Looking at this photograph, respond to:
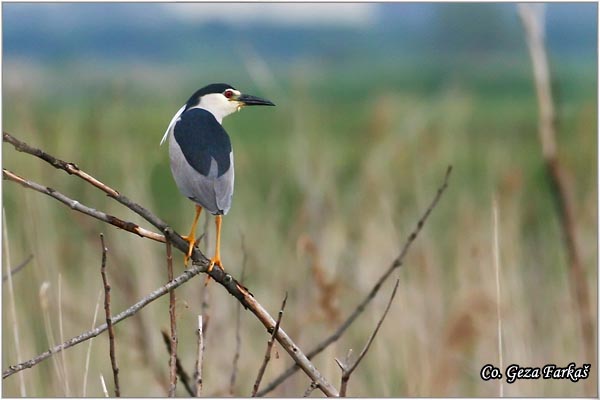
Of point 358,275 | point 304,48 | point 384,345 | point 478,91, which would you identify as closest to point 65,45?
point 304,48

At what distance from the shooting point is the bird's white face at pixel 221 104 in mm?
1357

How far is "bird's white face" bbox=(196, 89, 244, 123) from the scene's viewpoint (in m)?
1.36

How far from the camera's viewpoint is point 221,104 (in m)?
1.38

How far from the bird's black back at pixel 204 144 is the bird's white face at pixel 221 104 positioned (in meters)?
0.09

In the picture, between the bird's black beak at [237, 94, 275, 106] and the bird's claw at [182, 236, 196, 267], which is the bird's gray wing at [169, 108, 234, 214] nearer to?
the bird's claw at [182, 236, 196, 267]

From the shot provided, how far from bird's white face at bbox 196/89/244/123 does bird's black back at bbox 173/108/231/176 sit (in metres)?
0.09

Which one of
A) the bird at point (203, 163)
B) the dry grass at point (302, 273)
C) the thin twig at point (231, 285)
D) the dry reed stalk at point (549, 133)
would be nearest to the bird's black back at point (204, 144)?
the bird at point (203, 163)

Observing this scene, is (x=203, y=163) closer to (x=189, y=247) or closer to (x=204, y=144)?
(x=204, y=144)

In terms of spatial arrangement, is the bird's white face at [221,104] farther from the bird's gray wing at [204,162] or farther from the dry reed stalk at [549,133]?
the dry reed stalk at [549,133]

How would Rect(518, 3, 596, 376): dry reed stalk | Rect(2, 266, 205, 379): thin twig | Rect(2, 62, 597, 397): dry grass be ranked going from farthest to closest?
Rect(2, 62, 597, 397): dry grass, Rect(518, 3, 596, 376): dry reed stalk, Rect(2, 266, 205, 379): thin twig

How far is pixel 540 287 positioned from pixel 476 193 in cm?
154

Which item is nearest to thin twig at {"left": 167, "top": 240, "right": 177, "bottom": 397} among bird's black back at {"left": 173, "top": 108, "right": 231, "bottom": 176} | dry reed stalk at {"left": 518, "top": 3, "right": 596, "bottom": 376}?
bird's black back at {"left": 173, "top": 108, "right": 231, "bottom": 176}

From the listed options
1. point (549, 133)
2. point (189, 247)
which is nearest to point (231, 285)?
point (189, 247)

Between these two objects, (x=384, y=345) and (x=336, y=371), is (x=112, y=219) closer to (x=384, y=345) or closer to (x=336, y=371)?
(x=336, y=371)
